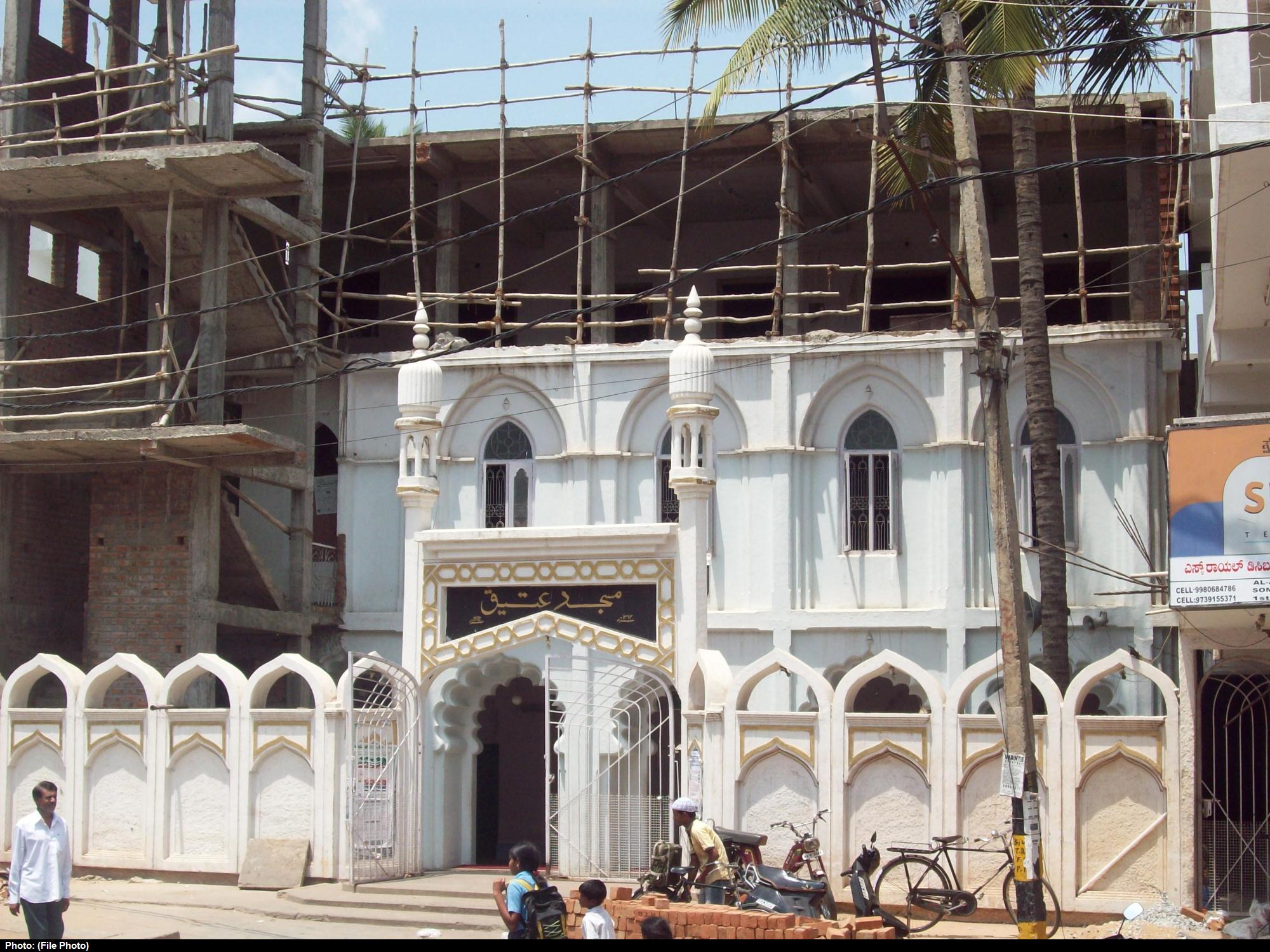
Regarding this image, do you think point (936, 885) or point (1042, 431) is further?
point (1042, 431)

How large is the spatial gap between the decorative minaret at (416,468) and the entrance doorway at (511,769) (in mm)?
4457

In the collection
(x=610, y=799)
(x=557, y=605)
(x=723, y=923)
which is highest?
(x=557, y=605)

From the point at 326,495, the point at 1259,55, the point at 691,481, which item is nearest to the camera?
the point at 1259,55

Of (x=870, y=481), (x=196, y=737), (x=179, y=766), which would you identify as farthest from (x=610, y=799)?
(x=870, y=481)

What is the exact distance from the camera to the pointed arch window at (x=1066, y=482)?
23.0m

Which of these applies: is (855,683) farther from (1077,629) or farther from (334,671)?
(334,671)

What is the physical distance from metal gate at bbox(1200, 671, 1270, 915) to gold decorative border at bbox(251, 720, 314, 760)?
926 centimetres

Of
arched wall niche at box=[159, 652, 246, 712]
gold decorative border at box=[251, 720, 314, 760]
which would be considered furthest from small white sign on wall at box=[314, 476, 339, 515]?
gold decorative border at box=[251, 720, 314, 760]

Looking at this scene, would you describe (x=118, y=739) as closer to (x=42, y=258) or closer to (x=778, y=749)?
(x=778, y=749)

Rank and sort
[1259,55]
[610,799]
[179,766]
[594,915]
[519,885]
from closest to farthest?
1. [594,915]
2. [519,885]
3. [1259,55]
4. [610,799]
5. [179,766]

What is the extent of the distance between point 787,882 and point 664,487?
10.7 m

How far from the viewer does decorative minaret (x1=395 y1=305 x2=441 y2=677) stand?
59.8ft

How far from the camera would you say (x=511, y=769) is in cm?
2400

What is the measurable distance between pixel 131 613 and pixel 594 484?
6736 mm
